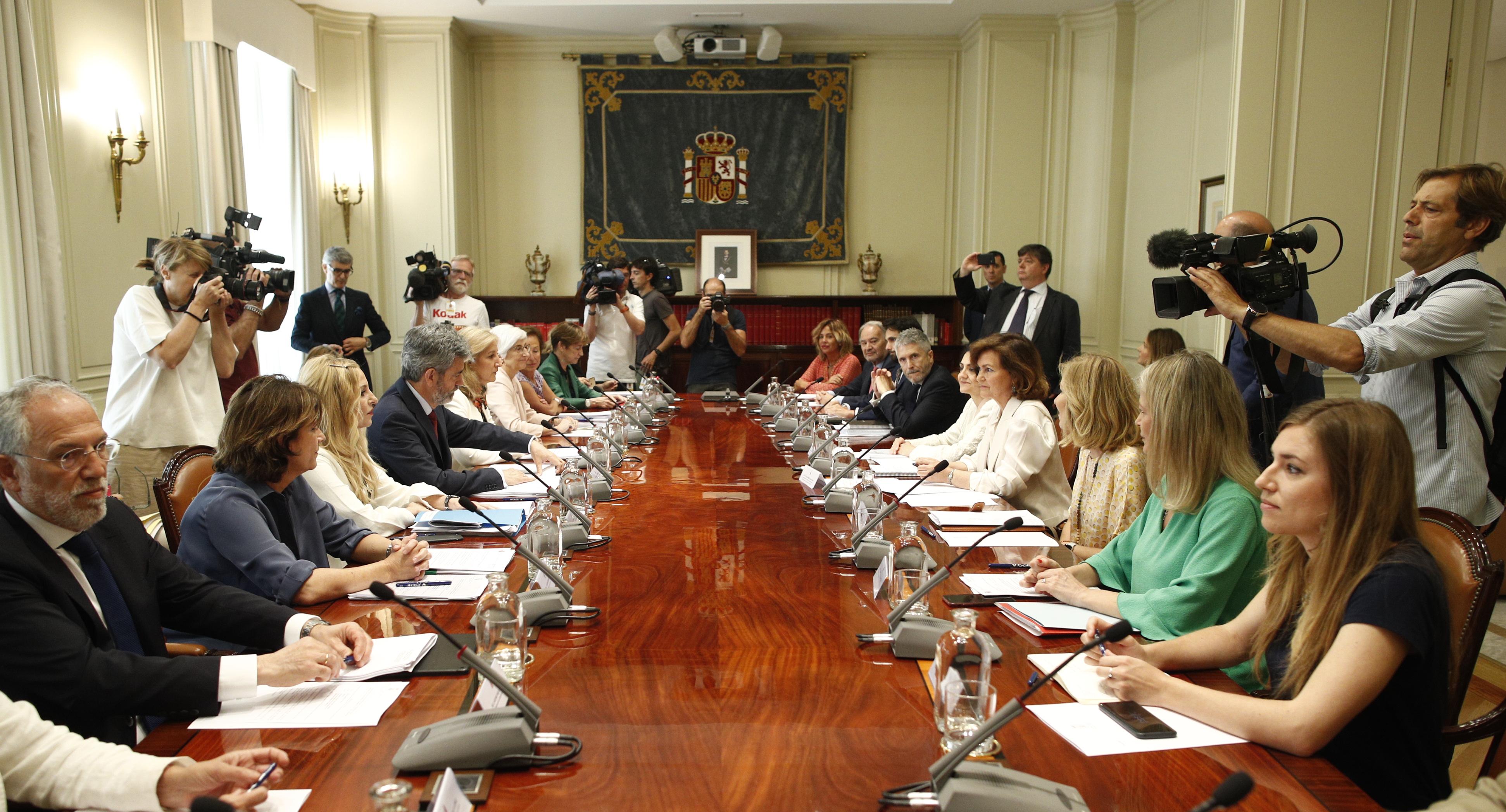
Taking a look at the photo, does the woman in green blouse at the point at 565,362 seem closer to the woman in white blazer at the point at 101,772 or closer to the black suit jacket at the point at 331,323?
the black suit jacket at the point at 331,323

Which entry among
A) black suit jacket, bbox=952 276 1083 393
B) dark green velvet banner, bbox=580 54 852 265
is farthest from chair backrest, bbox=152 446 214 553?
dark green velvet banner, bbox=580 54 852 265

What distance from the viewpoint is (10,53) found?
395 cm

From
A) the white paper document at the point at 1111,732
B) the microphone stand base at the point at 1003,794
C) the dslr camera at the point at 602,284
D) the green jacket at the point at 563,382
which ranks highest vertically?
the dslr camera at the point at 602,284

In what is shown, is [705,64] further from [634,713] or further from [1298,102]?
[634,713]

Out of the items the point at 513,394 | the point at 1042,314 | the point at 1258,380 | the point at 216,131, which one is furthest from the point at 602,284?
the point at 1258,380

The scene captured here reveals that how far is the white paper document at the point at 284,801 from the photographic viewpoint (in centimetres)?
119

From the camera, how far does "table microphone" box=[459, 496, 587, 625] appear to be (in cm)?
184

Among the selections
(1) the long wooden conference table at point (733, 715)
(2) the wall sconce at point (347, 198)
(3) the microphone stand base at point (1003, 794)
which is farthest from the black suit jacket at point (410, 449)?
(2) the wall sconce at point (347, 198)

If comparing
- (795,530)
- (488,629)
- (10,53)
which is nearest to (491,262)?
(10,53)

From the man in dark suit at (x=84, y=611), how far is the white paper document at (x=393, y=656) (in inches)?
1.0

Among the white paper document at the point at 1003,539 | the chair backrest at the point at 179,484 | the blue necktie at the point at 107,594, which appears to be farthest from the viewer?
the white paper document at the point at 1003,539

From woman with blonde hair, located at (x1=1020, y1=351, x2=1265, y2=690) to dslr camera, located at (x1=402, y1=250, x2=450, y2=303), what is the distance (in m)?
4.96

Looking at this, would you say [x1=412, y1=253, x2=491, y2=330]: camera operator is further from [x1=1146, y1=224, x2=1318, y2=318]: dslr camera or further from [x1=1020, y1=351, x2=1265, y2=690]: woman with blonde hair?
[x1=1020, y1=351, x2=1265, y2=690]: woman with blonde hair

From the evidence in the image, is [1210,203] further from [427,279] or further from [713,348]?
[427,279]
